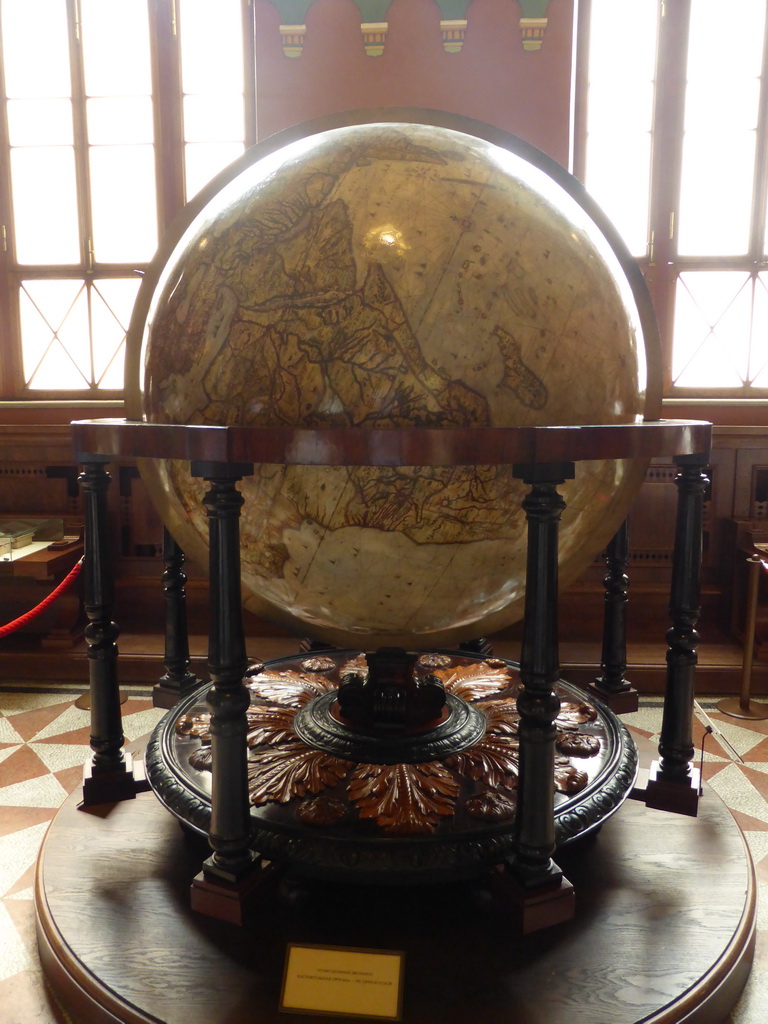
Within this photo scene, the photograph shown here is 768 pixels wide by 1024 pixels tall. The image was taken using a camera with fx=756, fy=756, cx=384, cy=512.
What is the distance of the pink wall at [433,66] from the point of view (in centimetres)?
465

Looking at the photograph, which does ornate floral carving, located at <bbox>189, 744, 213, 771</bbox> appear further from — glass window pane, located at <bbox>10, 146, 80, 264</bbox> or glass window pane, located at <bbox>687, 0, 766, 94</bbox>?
glass window pane, located at <bbox>687, 0, 766, 94</bbox>

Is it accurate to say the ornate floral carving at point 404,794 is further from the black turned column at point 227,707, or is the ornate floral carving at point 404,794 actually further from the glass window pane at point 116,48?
the glass window pane at point 116,48

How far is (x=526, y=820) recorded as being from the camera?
1.50 meters

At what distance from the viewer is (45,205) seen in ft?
17.4

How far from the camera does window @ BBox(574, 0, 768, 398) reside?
498 centimetres

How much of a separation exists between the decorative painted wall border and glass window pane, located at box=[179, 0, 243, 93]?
0.57 meters

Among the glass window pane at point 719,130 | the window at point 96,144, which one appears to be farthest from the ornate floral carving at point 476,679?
the window at point 96,144

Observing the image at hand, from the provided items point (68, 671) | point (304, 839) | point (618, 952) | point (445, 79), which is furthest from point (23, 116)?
point (618, 952)

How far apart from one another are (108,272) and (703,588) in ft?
15.0

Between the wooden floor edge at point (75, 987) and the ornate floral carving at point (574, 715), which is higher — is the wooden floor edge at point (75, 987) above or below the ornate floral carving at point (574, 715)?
below

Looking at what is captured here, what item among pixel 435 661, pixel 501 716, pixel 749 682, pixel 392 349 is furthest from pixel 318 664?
pixel 749 682

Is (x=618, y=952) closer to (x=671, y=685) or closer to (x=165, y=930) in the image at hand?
(x=671, y=685)

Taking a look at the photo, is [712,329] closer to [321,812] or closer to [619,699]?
[619,699]

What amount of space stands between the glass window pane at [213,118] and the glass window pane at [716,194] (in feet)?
9.93
